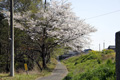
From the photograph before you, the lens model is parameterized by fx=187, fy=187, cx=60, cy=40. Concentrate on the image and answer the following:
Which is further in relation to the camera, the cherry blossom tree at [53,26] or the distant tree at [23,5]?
the distant tree at [23,5]

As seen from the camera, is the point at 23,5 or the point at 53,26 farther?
the point at 23,5

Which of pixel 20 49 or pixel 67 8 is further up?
pixel 67 8

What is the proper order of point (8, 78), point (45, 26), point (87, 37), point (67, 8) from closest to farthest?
point (8, 78), point (45, 26), point (67, 8), point (87, 37)

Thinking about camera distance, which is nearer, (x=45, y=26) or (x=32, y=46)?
(x=45, y=26)

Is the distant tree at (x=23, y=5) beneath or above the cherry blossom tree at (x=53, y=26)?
above

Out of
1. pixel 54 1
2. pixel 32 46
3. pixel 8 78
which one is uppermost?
pixel 54 1

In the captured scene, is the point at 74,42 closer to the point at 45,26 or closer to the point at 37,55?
the point at 45,26

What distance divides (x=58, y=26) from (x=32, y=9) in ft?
14.7

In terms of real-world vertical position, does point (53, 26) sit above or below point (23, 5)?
below

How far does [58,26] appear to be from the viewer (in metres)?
20.3

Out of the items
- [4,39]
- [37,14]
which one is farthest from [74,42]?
[4,39]

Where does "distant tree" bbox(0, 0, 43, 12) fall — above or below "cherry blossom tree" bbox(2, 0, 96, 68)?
above

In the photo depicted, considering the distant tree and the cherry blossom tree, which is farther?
the distant tree

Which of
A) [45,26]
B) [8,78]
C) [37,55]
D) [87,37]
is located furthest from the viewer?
[37,55]
